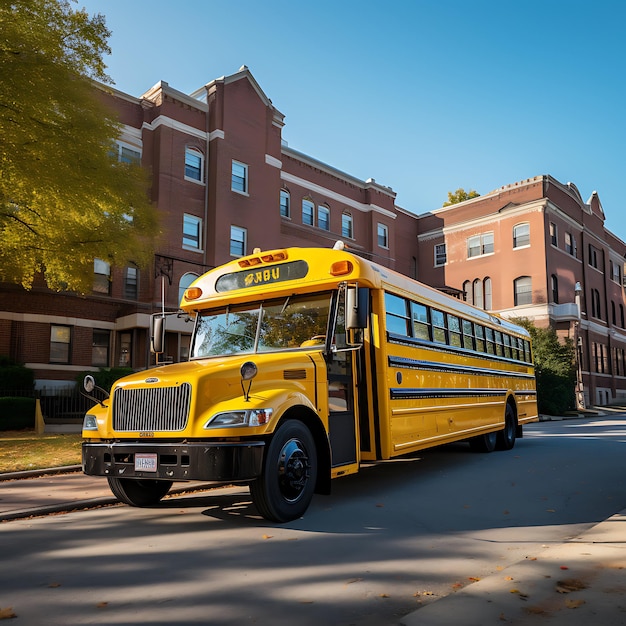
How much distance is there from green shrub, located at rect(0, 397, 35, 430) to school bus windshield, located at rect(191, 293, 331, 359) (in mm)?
11277

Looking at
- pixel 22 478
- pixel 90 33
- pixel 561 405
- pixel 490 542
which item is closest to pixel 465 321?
pixel 490 542

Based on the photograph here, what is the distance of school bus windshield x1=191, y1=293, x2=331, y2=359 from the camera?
7102 millimetres

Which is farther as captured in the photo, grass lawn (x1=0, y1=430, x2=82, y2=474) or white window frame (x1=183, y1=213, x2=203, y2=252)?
white window frame (x1=183, y1=213, x2=203, y2=252)

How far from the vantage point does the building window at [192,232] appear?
28516 millimetres

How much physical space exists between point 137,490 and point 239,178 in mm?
25149

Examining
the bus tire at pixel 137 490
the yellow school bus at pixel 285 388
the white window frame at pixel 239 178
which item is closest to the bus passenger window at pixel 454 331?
the yellow school bus at pixel 285 388

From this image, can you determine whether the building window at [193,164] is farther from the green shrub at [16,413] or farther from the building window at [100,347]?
the green shrub at [16,413]

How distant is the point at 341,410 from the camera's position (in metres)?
7.07

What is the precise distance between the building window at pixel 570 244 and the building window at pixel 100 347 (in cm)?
3373

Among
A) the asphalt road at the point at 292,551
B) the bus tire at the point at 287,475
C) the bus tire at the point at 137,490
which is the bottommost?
the asphalt road at the point at 292,551

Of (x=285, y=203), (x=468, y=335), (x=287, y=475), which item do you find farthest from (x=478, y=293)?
(x=287, y=475)

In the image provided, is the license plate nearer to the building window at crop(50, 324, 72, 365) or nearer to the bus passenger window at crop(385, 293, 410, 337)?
the bus passenger window at crop(385, 293, 410, 337)

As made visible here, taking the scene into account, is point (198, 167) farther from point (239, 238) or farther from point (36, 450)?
point (36, 450)

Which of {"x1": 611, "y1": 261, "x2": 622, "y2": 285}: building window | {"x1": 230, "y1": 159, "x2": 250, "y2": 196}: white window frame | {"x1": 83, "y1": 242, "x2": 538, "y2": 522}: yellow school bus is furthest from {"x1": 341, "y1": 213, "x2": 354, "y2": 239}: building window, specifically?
{"x1": 83, "y1": 242, "x2": 538, "y2": 522}: yellow school bus
